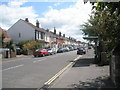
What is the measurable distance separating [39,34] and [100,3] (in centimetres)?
6174

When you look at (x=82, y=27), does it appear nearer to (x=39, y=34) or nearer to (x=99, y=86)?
(x=99, y=86)

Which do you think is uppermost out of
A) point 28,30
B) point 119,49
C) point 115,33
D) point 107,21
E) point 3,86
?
point 28,30

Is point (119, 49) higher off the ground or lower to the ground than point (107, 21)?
lower

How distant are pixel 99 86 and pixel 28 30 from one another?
54.4 meters

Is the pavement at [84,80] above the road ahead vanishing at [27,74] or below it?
above

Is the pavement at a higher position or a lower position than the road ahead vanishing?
higher

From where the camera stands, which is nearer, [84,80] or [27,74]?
[84,80]

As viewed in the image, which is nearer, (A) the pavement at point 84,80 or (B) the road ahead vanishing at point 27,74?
(A) the pavement at point 84,80

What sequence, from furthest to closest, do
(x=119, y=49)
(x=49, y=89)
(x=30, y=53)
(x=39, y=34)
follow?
(x=39, y=34) < (x=30, y=53) < (x=49, y=89) < (x=119, y=49)

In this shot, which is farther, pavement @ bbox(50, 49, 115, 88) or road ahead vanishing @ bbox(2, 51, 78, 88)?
road ahead vanishing @ bbox(2, 51, 78, 88)

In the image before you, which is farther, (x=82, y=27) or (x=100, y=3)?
(x=82, y=27)

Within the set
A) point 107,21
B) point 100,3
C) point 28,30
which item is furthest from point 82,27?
point 28,30

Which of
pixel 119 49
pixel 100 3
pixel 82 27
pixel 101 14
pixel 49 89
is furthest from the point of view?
pixel 82 27

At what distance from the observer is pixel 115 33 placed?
306 inches
